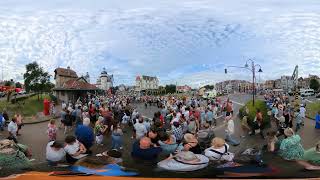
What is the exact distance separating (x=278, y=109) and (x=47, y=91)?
2133 cm

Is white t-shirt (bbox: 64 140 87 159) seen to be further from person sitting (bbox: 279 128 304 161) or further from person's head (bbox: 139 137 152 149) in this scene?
person sitting (bbox: 279 128 304 161)

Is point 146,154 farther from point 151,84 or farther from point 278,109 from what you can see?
point 151,84

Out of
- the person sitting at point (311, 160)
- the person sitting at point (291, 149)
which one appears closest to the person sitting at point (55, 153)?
the person sitting at point (291, 149)

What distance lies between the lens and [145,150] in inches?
305

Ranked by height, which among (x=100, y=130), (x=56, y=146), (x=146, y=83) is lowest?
(x=100, y=130)

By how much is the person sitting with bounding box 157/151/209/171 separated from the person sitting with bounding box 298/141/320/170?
1789mm

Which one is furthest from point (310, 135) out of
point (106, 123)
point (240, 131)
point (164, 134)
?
point (164, 134)

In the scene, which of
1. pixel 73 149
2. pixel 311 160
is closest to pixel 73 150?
pixel 73 149

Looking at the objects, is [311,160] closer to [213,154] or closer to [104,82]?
[213,154]

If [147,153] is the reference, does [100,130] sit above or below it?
below

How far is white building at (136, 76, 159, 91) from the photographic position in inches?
1186

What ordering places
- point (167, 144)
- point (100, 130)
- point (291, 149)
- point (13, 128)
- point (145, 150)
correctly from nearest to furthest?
1. point (145, 150)
2. point (291, 149)
3. point (167, 144)
4. point (100, 130)
5. point (13, 128)

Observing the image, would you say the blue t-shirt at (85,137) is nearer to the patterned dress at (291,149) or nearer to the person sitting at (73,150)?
the person sitting at (73,150)

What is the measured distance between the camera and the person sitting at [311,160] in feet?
24.3
